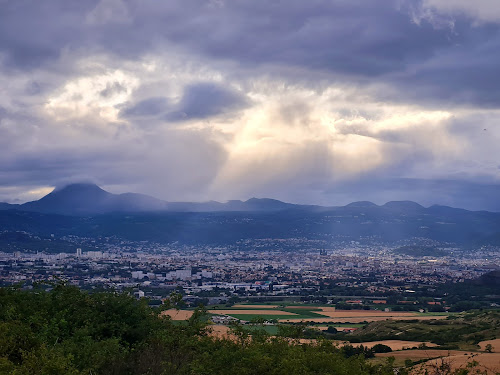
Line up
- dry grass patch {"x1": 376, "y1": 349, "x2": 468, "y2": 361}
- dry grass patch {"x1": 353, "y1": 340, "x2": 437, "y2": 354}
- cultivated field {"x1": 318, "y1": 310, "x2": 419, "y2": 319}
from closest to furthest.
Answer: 1. dry grass patch {"x1": 376, "y1": 349, "x2": 468, "y2": 361}
2. dry grass patch {"x1": 353, "y1": 340, "x2": 437, "y2": 354}
3. cultivated field {"x1": 318, "y1": 310, "x2": 419, "y2": 319}

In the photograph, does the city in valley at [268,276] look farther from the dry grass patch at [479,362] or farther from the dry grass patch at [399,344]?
the dry grass patch at [479,362]

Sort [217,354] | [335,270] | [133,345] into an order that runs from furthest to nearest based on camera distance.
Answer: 1. [335,270]
2. [133,345]
3. [217,354]

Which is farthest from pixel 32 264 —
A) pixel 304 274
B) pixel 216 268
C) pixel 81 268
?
pixel 304 274

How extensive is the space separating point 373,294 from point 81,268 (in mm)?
46041

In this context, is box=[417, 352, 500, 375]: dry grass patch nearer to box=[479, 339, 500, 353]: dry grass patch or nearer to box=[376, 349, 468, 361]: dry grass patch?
box=[376, 349, 468, 361]: dry grass patch

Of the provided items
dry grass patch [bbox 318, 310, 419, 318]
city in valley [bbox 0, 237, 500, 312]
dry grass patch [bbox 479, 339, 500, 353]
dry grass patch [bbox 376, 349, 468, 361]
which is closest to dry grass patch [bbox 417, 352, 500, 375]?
dry grass patch [bbox 376, 349, 468, 361]

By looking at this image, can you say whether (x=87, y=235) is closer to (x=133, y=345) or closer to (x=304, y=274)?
(x=304, y=274)

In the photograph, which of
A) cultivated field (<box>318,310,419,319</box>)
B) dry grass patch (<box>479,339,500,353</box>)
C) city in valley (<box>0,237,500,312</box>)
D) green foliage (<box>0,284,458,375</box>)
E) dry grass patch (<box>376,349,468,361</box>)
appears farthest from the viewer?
city in valley (<box>0,237,500,312</box>)

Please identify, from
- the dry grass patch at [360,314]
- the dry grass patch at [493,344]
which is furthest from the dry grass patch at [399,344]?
the dry grass patch at [360,314]

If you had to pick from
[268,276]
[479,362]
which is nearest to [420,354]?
[479,362]

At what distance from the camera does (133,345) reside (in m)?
20.6

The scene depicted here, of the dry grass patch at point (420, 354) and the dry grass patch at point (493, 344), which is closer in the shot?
the dry grass patch at point (420, 354)

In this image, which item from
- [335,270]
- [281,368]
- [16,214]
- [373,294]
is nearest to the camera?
[281,368]

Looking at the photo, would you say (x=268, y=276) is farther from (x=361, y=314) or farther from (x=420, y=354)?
(x=420, y=354)
